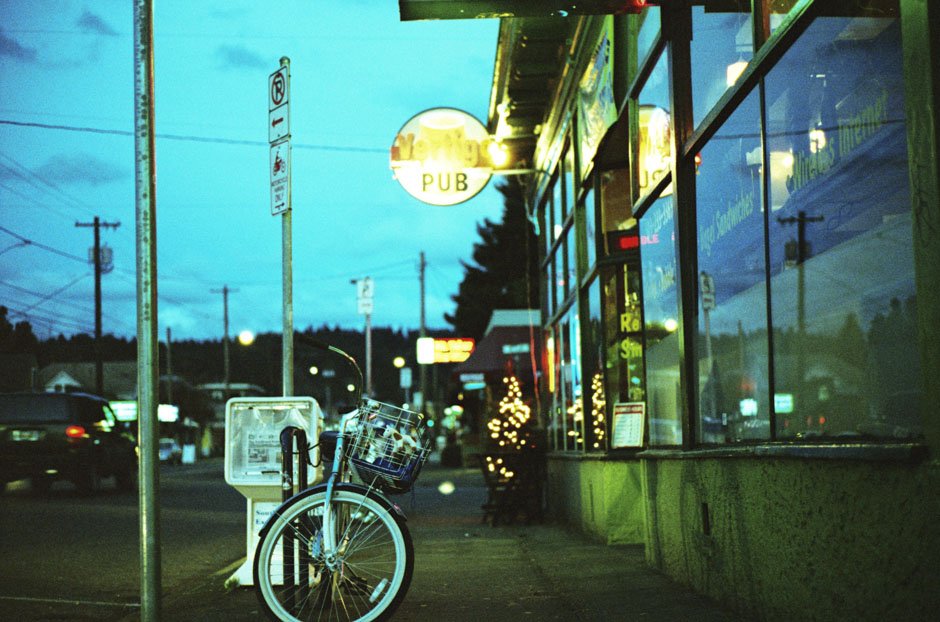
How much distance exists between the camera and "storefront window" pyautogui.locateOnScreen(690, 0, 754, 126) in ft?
19.9

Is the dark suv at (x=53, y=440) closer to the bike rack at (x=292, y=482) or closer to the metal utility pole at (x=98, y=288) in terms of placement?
the bike rack at (x=292, y=482)

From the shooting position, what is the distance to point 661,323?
891cm

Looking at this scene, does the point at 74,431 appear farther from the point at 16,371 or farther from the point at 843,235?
the point at 16,371

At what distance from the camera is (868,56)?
429 cm

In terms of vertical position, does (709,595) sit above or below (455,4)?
below

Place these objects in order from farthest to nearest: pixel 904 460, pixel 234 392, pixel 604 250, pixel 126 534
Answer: pixel 234 392 → pixel 126 534 → pixel 604 250 → pixel 904 460

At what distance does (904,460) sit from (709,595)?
9.48 ft

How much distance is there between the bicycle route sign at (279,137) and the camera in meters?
7.15

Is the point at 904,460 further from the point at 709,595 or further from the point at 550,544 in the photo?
the point at 550,544

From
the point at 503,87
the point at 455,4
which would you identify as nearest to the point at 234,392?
the point at 503,87

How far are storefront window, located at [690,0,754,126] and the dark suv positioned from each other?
45.0ft

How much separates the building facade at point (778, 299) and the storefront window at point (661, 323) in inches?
1.3

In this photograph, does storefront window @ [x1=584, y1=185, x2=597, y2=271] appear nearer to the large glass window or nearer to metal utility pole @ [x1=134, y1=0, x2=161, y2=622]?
the large glass window

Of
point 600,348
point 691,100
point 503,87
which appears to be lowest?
point 600,348
